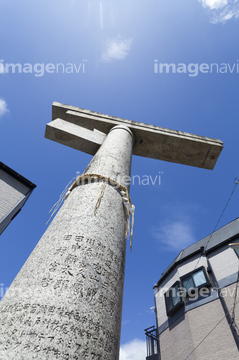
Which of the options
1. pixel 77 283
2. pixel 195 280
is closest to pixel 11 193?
pixel 77 283

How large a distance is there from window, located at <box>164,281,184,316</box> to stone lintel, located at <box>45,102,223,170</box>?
30.9 ft

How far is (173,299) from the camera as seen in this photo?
1229 cm

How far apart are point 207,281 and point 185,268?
202cm

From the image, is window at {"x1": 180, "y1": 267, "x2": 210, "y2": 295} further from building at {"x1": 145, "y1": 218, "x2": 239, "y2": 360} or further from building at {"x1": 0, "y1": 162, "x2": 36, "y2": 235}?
building at {"x1": 0, "y1": 162, "x2": 36, "y2": 235}

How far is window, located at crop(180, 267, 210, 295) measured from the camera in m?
11.3

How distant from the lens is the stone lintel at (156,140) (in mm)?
4980

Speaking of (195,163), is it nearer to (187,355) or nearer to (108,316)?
(108,316)

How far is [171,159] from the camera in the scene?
533 centimetres

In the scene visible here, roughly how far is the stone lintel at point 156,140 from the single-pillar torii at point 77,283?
2.21 meters

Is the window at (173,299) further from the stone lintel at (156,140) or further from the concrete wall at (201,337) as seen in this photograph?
the stone lintel at (156,140)

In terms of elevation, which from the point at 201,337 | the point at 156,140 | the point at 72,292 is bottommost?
the point at 72,292

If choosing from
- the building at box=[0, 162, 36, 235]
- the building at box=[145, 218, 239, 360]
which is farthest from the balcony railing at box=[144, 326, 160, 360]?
the building at box=[0, 162, 36, 235]

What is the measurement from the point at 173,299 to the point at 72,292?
13083 millimetres

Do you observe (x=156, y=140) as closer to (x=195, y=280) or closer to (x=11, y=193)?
(x=11, y=193)
